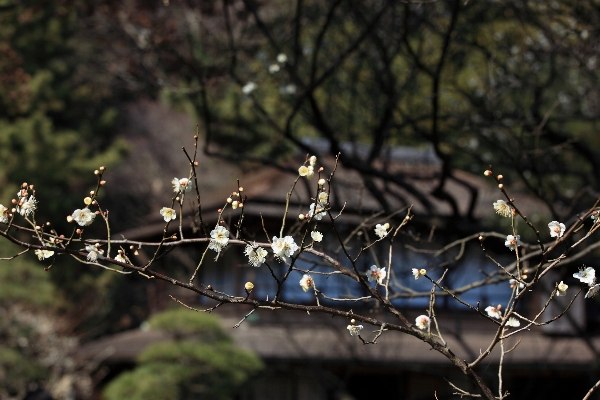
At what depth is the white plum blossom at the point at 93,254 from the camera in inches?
91.7

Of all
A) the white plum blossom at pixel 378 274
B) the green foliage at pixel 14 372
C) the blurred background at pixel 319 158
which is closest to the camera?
the white plum blossom at pixel 378 274

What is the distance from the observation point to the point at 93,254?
2.33m

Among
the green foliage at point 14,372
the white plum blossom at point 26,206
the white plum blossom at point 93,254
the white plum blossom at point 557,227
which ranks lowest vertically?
the white plum blossom at point 93,254

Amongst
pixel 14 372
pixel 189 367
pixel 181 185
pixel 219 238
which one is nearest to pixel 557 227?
pixel 219 238

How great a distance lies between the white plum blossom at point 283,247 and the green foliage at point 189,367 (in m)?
6.84

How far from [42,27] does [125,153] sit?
3681 mm

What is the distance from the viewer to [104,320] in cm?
1820

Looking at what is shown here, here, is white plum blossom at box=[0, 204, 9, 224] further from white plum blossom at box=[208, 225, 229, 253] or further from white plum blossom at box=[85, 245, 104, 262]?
white plum blossom at box=[208, 225, 229, 253]

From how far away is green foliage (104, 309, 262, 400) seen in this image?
8812mm

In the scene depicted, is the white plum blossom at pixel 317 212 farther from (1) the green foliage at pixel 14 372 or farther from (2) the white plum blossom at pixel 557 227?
(1) the green foliage at pixel 14 372

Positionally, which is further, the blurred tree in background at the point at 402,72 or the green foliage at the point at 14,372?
the green foliage at the point at 14,372

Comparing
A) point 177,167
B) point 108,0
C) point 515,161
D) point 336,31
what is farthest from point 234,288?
point 177,167

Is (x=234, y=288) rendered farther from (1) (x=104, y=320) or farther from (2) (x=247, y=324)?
(1) (x=104, y=320)

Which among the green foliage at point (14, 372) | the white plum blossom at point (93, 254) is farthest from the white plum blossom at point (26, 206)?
the green foliage at point (14, 372)
